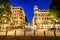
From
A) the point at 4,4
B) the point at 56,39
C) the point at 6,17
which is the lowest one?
the point at 56,39

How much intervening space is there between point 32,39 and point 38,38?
1.02 m

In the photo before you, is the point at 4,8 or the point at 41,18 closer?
the point at 4,8

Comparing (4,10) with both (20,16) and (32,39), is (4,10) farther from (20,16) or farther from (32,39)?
(20,16)

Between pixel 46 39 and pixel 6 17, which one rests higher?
pixel 6 17

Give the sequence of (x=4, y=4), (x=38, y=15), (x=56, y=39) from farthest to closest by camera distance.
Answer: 1. (x=38, y=15)
2. (x=4, y=4)
3. (x=56, y=39)

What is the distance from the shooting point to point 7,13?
44688mm

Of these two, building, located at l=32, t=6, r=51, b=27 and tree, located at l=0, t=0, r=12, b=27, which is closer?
tree, located at l=0, t=0, r=12, b=27

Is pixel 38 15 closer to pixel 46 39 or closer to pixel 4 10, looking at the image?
pixel 4 10

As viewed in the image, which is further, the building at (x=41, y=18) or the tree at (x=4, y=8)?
the building at (x=41, y=18)

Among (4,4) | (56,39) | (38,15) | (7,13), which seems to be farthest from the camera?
(38,15)

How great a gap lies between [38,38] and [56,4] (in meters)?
20.7

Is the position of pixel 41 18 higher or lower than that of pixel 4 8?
higher

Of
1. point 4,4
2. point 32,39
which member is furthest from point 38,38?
point 4,4

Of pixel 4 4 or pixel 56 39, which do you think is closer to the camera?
pixel 56 39
